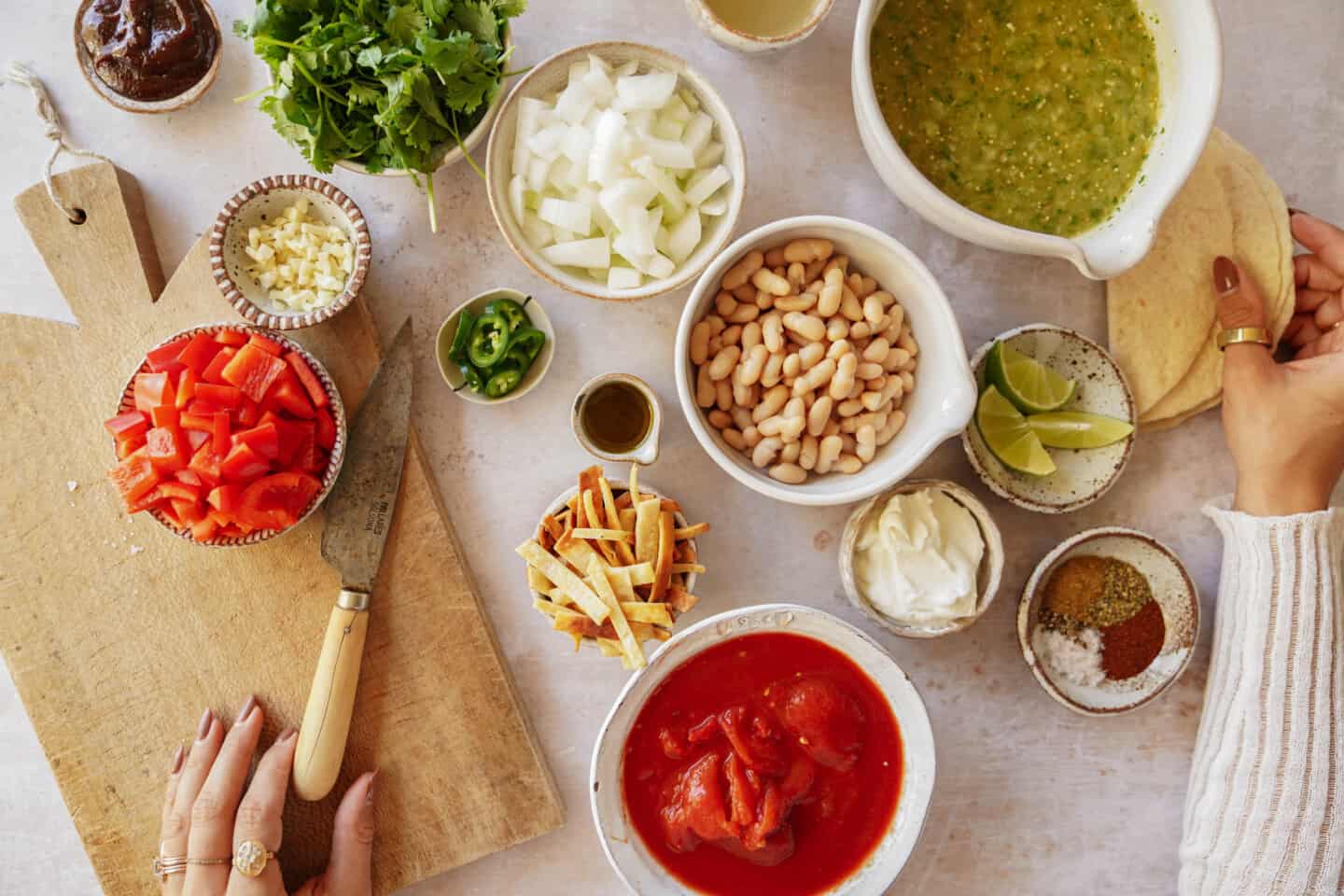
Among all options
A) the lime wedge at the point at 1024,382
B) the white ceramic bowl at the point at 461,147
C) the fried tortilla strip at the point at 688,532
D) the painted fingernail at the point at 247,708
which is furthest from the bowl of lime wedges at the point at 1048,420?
the painted fingernail at the point at 247,708

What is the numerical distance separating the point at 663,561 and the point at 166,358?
1.13 metres

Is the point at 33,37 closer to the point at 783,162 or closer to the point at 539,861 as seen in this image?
the point at 783,162

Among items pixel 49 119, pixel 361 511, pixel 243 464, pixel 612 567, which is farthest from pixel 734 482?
pixel 49 119

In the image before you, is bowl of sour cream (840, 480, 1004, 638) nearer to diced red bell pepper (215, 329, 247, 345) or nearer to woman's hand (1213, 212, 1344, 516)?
woman's hand (1213, 212, 1344, 516)

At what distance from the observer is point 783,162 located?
7.30 feet

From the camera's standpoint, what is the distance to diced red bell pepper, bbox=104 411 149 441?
75.7 inches

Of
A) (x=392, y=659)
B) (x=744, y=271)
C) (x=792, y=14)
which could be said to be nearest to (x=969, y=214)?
(x=744, y=271)

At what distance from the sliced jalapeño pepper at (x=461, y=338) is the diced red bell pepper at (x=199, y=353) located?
0.48 meters

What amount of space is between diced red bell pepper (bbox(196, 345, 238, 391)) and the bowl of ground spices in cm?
182

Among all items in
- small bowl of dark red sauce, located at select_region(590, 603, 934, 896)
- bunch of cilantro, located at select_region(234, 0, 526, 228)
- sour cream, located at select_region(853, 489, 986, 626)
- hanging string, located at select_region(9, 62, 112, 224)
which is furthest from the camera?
hanging string, located at select_region(9, 62, 112, 224)

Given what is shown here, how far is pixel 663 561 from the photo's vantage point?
76.6 inches

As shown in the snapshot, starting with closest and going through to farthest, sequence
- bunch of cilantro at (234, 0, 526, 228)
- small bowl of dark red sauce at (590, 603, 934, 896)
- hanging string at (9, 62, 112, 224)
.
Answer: bunch of cilantro at (234, 0, 526, 228) → small bowl of dark red sauce at (590, 603, 934, 896) → hanging string at (9, 62, 112, 224)

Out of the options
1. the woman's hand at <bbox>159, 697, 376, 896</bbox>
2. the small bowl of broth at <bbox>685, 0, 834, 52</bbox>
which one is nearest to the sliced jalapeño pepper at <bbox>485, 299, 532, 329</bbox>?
the small bowl of broth at <bbox>685, 0, 834, 52</bbox>

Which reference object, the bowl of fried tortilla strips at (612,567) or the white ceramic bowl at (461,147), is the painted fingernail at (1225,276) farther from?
the white ceramic bowl at (461,147)
